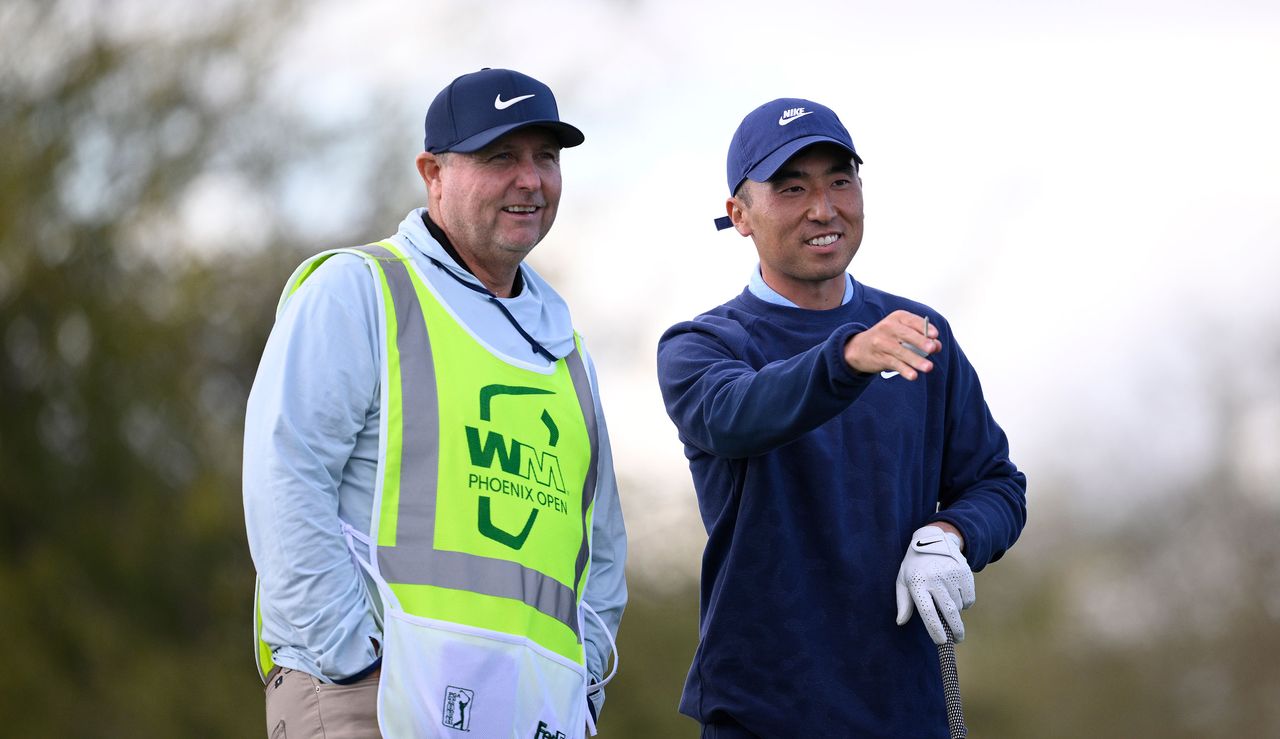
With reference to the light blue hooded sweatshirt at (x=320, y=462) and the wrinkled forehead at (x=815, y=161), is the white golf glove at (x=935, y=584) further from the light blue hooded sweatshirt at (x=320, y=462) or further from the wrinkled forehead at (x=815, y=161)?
the light blue hooded sweatshirt at (x=320, y=462)

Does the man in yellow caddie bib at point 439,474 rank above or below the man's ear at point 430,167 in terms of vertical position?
below

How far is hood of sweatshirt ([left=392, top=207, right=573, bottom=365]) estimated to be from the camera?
3273 millimetres

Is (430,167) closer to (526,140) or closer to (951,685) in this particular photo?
(526,140)

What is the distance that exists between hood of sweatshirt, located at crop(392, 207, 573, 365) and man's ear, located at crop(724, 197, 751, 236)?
483mm

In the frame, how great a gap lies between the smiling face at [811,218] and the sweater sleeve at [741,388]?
0.20m

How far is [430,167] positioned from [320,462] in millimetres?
834

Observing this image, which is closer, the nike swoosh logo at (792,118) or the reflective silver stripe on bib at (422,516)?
the reflective silver stripe on bib at (422,516)

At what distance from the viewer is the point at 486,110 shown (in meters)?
3.36

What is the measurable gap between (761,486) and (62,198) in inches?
454

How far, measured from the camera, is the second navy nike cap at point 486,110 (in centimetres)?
334

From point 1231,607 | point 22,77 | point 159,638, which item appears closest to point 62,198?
point 22,77

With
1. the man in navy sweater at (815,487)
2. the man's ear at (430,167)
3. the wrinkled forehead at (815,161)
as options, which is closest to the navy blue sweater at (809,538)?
the man in navy sweater at (815,487)

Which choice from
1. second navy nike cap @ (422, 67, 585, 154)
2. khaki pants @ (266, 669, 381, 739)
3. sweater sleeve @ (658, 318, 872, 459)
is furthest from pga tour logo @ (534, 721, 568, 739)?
second navy nike cap @ (422, 67, 585, 154)

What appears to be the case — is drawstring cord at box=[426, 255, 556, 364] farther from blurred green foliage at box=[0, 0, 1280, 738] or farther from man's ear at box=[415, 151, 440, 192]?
blurred green foliage at box=[0, 0, 1280, 738]
